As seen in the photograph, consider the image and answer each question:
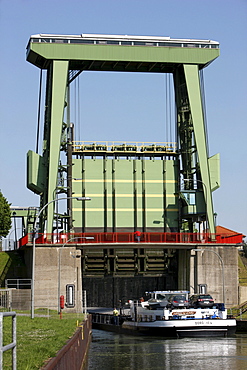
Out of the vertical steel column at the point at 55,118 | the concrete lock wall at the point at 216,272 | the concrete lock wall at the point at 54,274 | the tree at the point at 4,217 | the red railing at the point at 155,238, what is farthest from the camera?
the tree at the point at 4,217

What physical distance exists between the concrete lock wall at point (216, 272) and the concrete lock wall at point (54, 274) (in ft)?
35.7

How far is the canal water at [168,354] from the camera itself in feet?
101

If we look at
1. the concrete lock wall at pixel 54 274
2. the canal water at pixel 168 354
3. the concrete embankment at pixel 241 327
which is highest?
the concrete lock wall at pixel 54 274

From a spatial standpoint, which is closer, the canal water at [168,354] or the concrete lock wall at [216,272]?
the canal water at [168,354]

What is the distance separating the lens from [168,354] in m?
36.0

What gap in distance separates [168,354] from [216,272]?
26.6 meters

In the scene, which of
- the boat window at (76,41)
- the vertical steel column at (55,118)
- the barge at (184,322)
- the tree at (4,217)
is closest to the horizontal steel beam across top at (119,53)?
the boat window at (76,41)

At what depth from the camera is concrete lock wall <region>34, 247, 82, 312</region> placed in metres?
59.3

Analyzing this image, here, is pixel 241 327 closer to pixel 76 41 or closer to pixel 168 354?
pixel 168 354

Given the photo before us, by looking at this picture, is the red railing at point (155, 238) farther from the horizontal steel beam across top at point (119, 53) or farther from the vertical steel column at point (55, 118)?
the horizontal steel beam across top at point (119, 53)

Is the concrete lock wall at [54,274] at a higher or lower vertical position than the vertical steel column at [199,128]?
lower

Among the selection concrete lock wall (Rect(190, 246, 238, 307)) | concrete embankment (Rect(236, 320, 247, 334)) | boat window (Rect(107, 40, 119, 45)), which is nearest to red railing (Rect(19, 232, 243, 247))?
concrete lock wall (Rect(190, 246, 238, 307))

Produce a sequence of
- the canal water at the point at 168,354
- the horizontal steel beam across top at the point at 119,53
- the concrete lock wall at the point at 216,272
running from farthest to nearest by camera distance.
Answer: the horizontal steel beam across top at the point at 119,53, the concrete lock wall at the point at 216,272, the canal water at the point at 168,354

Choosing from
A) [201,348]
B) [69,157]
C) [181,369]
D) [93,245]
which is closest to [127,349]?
[201,348]
